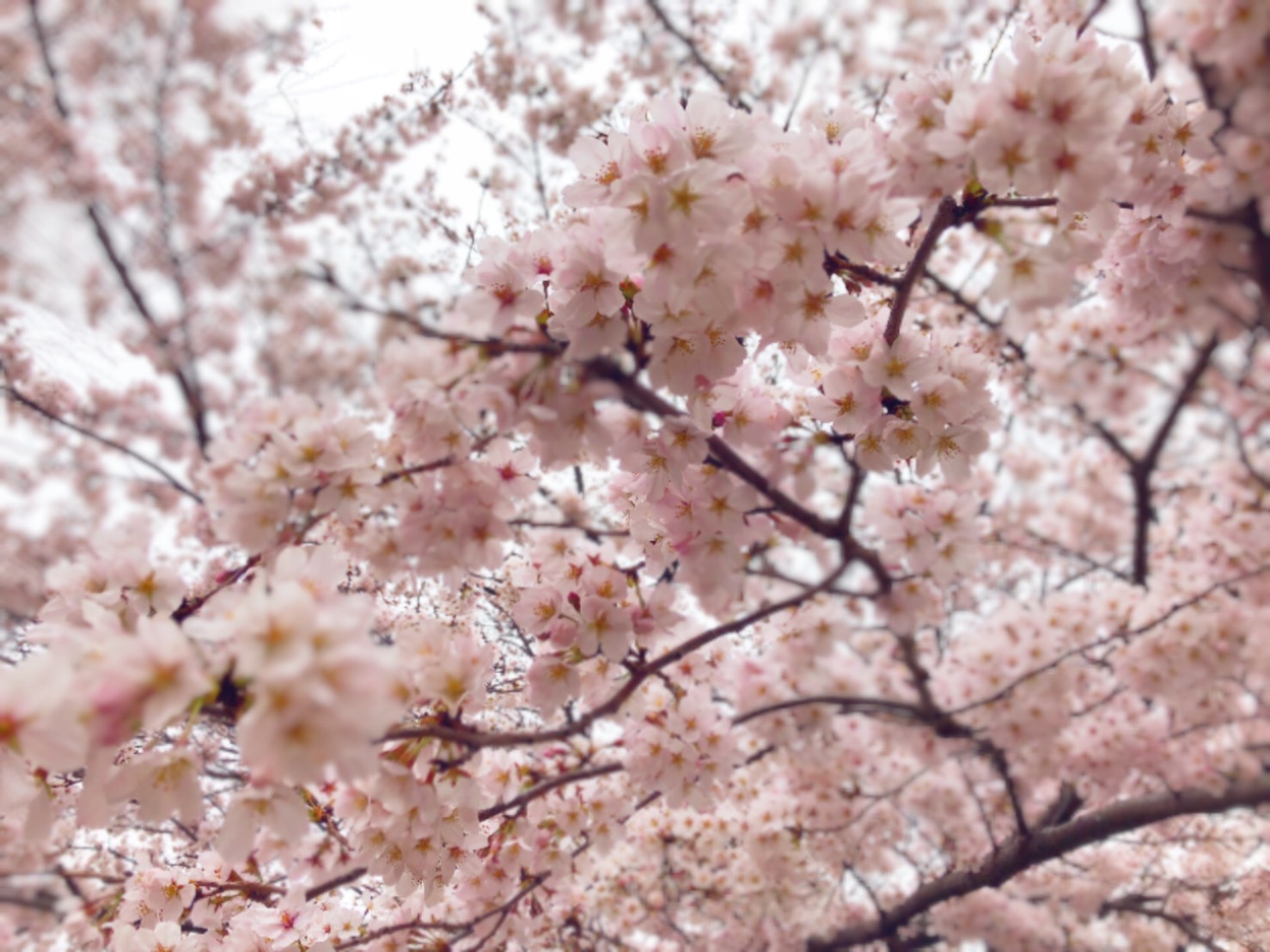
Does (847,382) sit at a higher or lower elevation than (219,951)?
higher

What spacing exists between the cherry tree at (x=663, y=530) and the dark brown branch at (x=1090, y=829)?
2 centimetres

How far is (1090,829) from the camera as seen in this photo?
7.98 ft

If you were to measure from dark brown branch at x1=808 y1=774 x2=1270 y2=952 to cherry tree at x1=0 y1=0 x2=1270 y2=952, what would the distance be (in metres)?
0.02

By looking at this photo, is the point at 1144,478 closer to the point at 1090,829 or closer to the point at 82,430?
the point at 1090,829

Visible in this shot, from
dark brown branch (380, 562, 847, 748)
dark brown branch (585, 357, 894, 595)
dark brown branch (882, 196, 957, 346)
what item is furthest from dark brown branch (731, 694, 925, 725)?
dark brown branch (882, 196, 957, 346)

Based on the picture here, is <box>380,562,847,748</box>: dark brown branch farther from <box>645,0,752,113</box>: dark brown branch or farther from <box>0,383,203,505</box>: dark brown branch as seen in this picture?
<box>645,0,752,113</box>: dark brown branch

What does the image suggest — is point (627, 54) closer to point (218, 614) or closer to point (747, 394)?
point (747, 394)

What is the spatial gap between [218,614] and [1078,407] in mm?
5428

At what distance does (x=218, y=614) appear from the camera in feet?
3.05

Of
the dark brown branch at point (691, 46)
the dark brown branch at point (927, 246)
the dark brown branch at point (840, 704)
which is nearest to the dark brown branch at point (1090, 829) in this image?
the dark brown branch at point (840, 704)

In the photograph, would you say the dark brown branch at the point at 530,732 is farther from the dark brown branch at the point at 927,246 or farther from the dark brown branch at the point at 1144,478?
the dark brown branch at the point at 1144,478

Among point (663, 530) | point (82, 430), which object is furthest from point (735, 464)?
point (82, 430)

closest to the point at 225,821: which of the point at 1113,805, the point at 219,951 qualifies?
the point at 219,951

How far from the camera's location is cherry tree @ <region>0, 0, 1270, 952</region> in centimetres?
105
